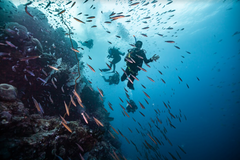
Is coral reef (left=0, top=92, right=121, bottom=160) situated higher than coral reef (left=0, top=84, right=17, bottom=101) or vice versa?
coral reef (left=0, top=84, right=17, bottom=101)

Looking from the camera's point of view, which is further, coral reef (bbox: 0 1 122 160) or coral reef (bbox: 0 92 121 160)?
coral reef (bbox: 0 1 122 160)

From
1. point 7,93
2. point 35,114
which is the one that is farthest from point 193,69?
point 7,93

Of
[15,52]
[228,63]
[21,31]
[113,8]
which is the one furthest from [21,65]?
[228,63]

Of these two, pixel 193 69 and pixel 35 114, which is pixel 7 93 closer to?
pixel 35 114

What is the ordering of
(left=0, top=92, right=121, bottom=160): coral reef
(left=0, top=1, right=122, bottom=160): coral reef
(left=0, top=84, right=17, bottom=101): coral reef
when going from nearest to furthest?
(left=0, top=92, right=121, bottom=160): coral reef
(left=0, top=1, right=122, bottom=160): coral reef
(left=0, top=84, right=17, bottom=101): coral reef

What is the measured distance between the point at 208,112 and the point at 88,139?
344 feet

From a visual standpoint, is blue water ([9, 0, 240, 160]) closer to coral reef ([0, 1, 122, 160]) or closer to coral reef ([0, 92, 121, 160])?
coral reef ([0, 1, 122, 160])

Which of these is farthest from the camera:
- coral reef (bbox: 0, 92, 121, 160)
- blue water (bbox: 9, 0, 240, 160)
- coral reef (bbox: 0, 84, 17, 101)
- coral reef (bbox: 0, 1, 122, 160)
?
blue water (bbox: 9, 0, 240, 160)

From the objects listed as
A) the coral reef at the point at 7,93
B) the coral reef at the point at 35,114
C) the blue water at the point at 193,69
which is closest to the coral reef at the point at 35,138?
the coral reef at the point at 35,114

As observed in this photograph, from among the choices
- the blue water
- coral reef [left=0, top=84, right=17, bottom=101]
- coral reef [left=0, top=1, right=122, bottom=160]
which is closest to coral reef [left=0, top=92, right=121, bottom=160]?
coral reef [left=0, top=1, right=122, bottom=160]

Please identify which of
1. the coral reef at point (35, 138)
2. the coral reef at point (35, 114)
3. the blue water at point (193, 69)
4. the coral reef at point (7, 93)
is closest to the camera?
the coral reef at point (35, 138)

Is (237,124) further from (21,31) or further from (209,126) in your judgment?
(21,31)

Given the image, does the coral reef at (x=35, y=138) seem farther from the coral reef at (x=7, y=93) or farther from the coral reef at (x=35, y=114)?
the coral reef at (x=7, y=93)

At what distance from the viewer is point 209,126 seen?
6162cm
